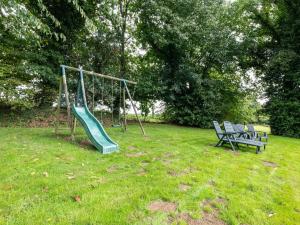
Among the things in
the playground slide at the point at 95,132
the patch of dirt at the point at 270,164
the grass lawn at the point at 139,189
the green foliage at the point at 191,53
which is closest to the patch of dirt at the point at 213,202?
the grass lawn at the point at 139,189

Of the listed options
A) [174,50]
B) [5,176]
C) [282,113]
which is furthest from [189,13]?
[5,176]

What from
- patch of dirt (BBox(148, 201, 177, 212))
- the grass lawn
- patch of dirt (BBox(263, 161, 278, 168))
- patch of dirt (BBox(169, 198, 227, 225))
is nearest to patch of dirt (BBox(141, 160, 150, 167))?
the grass lawn

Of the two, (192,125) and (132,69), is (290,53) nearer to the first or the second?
(192,125)

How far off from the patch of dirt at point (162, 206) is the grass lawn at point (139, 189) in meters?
0.01

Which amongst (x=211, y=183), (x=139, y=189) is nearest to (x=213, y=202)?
(x=211, y=183)

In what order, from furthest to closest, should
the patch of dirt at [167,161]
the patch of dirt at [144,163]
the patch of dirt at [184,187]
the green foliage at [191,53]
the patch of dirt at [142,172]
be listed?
1. the green foliage at [191,53]
2. the patch of dirt at [167,161]
3. the patch of dirt at [144,163]
4. the patch of dirt at [142,172]
5. the patch of dirt at [184,187]

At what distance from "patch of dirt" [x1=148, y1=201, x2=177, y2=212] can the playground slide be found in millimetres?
3013

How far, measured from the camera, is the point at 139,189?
3.44m

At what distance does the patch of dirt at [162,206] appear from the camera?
2.90 meters

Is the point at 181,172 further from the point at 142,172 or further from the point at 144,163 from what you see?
the point at 144,163

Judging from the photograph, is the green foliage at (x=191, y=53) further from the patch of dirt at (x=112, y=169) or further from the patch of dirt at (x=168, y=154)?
the patch of dirt at (x=112, y=169)

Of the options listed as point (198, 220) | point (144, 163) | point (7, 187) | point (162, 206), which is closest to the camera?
point (198, 220)

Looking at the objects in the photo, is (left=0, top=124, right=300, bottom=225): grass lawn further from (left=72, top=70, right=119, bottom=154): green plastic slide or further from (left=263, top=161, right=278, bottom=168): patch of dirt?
(left=72, top=70, right=119, bottom=154): green plastic slide

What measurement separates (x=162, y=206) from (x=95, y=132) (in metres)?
4.11
